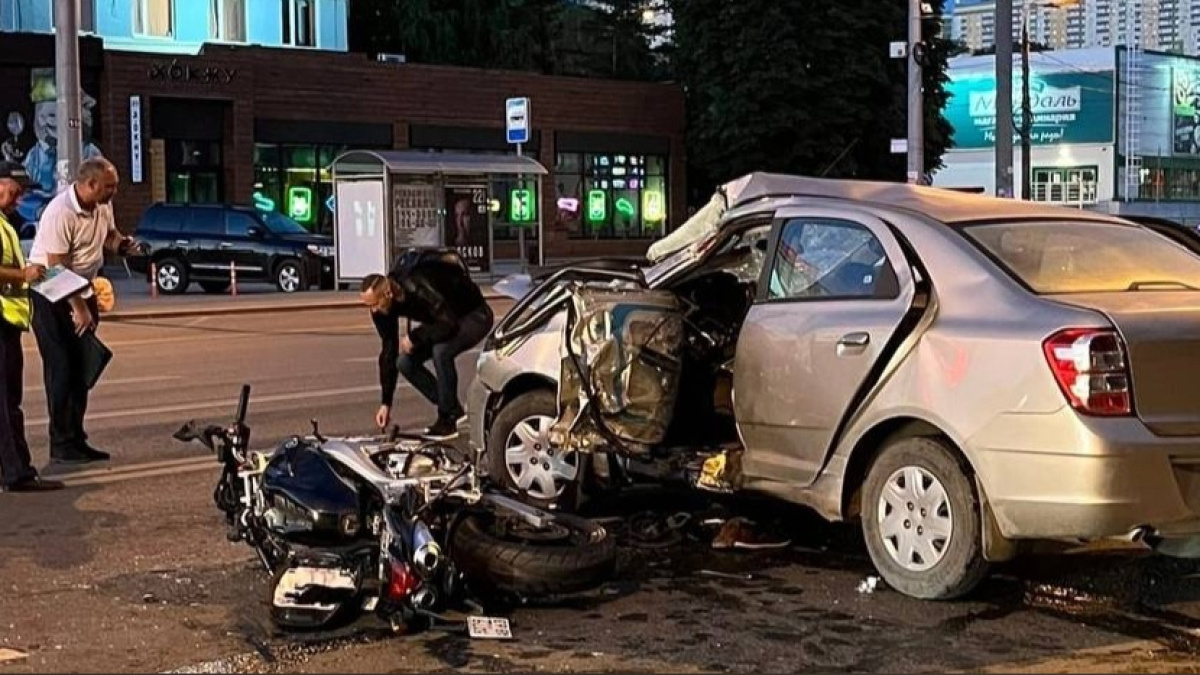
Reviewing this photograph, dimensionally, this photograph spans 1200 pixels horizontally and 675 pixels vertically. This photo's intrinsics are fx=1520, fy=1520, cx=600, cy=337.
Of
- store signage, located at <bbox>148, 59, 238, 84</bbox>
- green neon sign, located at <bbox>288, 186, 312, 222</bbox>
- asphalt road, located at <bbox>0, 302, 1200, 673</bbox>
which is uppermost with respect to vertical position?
store signage, located at <bbox>148, 59, 238, 84</bbox>

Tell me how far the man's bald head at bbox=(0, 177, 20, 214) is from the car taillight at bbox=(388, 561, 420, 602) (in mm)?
4822

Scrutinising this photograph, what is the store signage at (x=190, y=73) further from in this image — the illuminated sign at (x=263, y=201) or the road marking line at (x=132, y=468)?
the road marking line at (x=132, y=468)

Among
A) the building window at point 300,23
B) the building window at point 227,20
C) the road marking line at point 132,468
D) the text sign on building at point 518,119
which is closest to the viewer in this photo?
the road marking line at point 132,468

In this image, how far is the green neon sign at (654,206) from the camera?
1959 inches

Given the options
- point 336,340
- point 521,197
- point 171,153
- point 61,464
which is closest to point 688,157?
point 521,197

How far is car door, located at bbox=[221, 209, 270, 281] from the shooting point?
2928 centimetres

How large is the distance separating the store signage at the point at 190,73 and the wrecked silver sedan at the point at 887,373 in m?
30.8

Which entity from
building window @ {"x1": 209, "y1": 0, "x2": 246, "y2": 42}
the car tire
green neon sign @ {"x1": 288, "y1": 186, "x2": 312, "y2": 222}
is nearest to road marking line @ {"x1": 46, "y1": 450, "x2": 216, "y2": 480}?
the car tire

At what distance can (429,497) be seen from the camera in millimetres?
6121

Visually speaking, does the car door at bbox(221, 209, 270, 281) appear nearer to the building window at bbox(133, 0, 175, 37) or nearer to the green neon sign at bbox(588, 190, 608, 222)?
the building window at bbox(133, 0, 175, 37)

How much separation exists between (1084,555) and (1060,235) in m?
1.61

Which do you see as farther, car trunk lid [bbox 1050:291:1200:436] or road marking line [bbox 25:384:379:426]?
road marking line [bbox 25:384:379:426]

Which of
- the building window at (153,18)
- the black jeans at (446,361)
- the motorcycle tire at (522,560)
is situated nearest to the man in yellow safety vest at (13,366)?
the black jeans at (446,361)

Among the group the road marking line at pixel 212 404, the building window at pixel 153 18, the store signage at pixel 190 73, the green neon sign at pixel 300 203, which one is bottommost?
the road marking line at pixel 212 404
